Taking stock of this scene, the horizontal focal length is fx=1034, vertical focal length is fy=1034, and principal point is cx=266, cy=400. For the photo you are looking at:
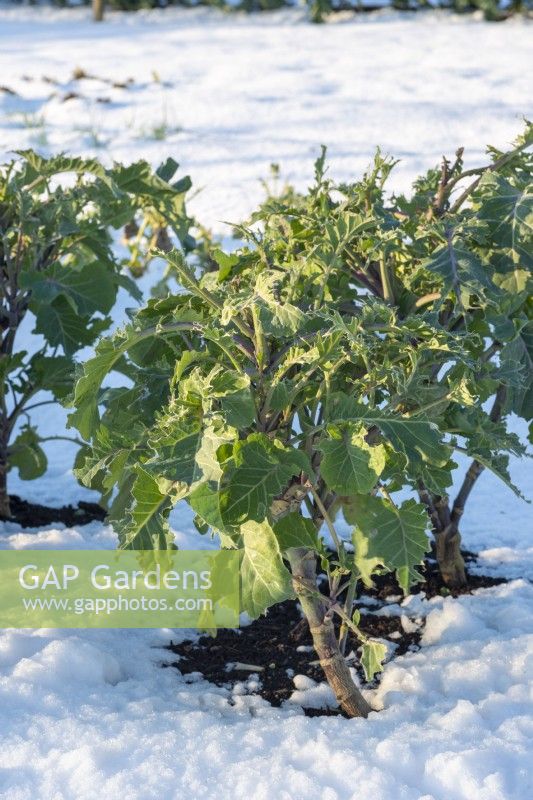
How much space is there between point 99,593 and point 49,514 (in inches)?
31.6

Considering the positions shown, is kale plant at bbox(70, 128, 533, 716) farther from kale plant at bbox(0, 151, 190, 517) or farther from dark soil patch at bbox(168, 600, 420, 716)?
kale plant at bbox(0, 151, 190, 517)

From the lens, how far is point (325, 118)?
8664mm

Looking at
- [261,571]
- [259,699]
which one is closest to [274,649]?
[259,699]

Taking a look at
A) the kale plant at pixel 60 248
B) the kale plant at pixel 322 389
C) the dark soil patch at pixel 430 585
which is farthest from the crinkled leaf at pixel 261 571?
the kale plant at pixel 60 248

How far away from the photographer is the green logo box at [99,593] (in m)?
2.58

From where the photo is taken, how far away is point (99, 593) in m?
2.70

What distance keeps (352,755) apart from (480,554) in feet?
4.44

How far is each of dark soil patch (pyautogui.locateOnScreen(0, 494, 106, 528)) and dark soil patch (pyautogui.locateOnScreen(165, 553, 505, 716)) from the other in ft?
2.98

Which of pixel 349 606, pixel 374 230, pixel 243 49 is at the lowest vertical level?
pixel 349 606

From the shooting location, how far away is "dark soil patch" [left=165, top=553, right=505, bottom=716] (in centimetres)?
238

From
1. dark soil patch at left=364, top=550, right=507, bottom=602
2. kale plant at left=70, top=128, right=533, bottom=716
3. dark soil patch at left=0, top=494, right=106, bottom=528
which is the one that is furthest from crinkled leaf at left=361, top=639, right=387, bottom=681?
dark soil patch at left=0, top=494, right=106, bottom=528

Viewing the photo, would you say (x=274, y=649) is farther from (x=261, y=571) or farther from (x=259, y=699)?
(x=261, y=571)

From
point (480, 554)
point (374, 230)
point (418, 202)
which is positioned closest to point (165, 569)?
point (374, 230)

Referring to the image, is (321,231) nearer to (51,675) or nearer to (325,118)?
(51,675)
